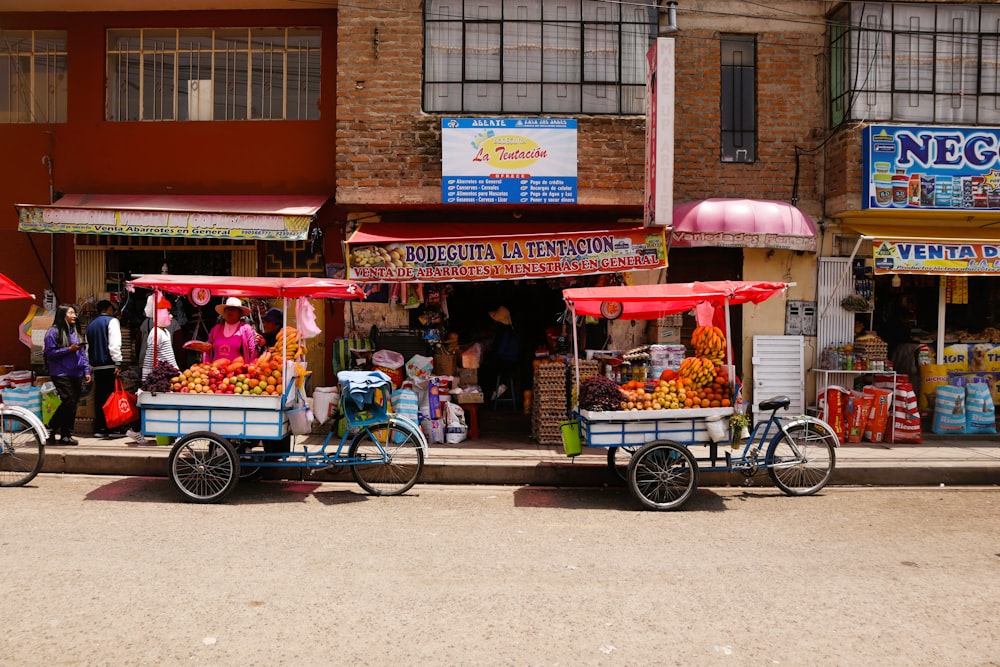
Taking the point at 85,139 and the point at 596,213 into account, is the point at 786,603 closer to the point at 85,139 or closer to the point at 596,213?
the point at 596,213

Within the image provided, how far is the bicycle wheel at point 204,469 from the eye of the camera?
7.27 m

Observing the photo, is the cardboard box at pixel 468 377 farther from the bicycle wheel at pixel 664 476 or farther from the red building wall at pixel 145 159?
the bicycle wheel at pixel 664 476

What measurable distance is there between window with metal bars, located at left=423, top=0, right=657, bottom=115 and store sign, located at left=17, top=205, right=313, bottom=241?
2.84 metres

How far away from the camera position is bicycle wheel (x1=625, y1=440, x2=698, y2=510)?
7.20 meters

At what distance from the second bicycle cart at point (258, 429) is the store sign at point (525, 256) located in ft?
7.30

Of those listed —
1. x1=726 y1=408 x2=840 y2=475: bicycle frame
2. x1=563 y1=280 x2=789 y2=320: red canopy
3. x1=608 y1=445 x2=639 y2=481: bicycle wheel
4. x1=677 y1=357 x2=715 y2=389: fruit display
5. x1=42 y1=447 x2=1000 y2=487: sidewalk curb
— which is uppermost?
x1=563 y1=280 x2=789 y2=320: red canopy

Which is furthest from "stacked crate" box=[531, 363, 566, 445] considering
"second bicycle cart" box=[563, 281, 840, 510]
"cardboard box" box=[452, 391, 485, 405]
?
"second bicycle cart" box=[563, 281, 840, 510]

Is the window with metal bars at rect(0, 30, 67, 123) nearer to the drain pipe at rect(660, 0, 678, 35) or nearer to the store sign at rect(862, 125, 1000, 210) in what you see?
the drain pipe at rect(660, 0, 678, 35)

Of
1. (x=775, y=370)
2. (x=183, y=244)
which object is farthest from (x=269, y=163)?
(x=775, y=370)

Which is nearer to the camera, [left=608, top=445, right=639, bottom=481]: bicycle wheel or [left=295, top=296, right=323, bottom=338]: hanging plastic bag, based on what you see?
[left=295, top=296, right=323, bottom=338]: hanging plastic bag

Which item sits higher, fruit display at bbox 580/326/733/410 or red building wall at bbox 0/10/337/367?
red building wall at bbox 0/10/337/367

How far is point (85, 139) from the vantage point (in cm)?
1163

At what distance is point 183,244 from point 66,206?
170cm

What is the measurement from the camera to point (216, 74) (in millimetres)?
11859
